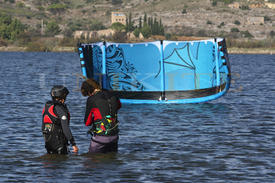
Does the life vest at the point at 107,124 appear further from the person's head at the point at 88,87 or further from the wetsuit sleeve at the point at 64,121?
the wetsuit sleeve at the point at 64,121

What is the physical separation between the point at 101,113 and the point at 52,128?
1182 mm

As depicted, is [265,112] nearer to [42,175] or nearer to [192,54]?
[192,54]

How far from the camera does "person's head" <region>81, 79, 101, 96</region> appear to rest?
47.6 ft

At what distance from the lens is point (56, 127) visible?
14703 millimetres

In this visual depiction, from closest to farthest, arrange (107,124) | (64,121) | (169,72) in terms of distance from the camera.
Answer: (64,121), (107,124), (169,72)

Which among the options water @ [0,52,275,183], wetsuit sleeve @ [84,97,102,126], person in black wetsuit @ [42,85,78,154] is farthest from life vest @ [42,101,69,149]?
water @ [0,52,275,183]

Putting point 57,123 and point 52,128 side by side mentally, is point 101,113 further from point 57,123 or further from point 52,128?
point 52,128

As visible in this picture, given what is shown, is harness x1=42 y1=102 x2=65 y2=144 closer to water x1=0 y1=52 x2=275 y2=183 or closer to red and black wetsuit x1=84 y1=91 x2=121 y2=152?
red and black wetsuit x1=84 y1=91 x2=121 y2=152

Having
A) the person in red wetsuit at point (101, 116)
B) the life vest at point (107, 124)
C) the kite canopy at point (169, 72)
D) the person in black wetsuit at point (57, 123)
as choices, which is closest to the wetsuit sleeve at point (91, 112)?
the person in red wetsuit at point (101, 116)

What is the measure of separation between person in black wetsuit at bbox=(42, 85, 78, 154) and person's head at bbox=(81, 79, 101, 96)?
384 mm

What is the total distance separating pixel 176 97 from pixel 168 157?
18008 mm

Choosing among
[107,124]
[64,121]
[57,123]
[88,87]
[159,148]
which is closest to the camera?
[64,121]

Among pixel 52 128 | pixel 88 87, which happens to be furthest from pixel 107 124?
pixel 52 128

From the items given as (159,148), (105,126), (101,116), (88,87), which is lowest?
(159,148)
